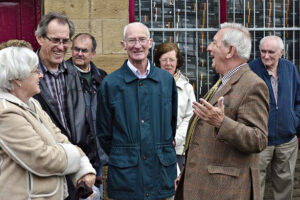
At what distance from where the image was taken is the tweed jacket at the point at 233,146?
4.01 m

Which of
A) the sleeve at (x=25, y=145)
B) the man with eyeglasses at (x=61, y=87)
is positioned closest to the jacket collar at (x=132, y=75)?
the man with eyeglasses at (x=61, y=87)

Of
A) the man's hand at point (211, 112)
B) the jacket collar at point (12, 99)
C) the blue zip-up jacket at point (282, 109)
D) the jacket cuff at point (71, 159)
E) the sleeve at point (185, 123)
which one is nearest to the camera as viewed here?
the jacket collar at point (12, 99)

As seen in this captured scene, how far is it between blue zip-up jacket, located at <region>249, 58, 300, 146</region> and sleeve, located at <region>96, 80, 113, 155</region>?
2.51 meters

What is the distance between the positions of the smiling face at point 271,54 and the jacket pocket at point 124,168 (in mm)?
2749

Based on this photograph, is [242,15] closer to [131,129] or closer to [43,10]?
[43,10]

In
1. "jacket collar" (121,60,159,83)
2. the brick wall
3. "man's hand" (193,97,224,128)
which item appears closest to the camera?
"man's hand" (193,97,224,128)

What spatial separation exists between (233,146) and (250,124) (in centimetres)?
20

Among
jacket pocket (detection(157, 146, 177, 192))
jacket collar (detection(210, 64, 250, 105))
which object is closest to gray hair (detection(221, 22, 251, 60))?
jacket collar (detection(210, 64, 250, 105))

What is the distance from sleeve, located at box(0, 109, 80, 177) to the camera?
3473mm

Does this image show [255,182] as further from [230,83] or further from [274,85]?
[274,85]

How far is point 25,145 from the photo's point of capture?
3.48 meters

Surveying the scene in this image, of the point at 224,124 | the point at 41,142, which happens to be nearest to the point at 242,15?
the point at 224,124

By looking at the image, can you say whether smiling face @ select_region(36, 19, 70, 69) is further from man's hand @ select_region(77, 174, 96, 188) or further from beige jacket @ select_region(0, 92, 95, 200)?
man's hand @ select_region(77, 174, 96, 188)

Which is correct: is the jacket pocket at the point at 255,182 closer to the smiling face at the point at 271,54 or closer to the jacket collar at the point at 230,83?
the jacket collar at the point at 230,83
